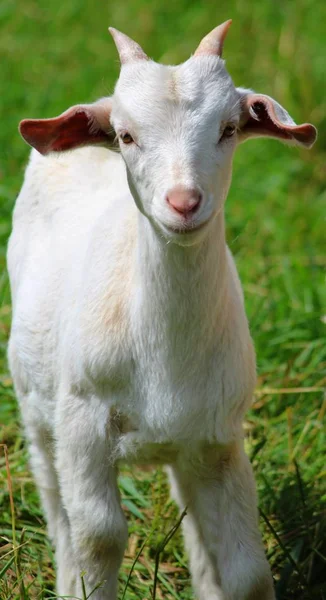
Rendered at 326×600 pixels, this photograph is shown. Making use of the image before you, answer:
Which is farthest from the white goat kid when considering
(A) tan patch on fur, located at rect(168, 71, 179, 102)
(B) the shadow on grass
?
(B) the shadow on grass

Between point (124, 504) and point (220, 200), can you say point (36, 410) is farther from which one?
point (220, 200)

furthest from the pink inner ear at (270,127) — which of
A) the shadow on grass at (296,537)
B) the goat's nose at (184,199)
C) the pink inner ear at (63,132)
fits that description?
the shadow on grass at (296,537)

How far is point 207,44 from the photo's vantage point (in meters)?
3.92

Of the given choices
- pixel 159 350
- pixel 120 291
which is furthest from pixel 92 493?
pixel 120 291

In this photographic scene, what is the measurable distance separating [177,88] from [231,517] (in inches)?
59.0

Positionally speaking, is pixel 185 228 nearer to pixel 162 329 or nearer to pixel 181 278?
pixel 181 278

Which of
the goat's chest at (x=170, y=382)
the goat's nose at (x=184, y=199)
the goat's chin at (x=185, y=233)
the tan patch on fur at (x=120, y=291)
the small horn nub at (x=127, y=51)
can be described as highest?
the small horn nub at (x=127, y=51)

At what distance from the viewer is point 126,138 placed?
12.6 feet

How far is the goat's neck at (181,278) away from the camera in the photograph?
389cm

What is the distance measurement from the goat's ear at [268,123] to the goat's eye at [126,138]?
1.28ft

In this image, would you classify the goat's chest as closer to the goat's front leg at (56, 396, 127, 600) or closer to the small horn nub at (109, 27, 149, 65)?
the goat's front leg at (56, 396, 127, 600)

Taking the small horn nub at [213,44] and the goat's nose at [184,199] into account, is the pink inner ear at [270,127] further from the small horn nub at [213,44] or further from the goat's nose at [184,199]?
the goat's nose at [184,199]

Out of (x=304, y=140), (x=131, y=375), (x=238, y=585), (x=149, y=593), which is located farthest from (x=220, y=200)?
(x=149, y=593)

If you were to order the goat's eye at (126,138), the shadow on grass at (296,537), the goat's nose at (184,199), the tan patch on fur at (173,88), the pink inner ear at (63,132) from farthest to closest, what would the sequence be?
the shadow on grass at (296,537)
the pink inner ear at (63,132)
the goat's eye at (126,138)
the tan patch on fur at (173,88)
the goat's nose at (184,199)
